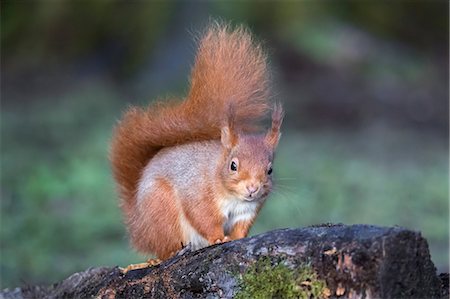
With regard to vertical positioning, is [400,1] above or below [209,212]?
above

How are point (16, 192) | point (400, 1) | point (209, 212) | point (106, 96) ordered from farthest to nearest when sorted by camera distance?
point (400, 1) < point (106, 96) < point (16, 192) < point (209, 212)

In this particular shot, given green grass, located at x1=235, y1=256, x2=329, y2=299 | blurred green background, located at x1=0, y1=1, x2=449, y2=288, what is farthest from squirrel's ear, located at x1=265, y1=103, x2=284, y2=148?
blurred green background, located at x1=0, y1=1, x2=449, y2=288

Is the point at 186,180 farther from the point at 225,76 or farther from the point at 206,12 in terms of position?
the point at 206,12

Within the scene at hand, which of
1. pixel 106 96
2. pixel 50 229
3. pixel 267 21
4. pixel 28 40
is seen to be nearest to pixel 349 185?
pixel 50 229

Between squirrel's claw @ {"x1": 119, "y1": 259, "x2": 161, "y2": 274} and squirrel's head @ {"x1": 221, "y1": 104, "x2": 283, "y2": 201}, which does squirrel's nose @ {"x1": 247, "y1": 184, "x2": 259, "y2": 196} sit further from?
squirrel's claw @ {"x1": 119, "y1": 259, "x2": 161, "y2": 274}

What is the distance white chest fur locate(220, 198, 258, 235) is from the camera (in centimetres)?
347

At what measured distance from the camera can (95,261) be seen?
5.69 m

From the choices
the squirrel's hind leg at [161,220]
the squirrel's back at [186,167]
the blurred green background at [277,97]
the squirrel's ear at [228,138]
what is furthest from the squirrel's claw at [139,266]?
the blurred green background at [277,97]

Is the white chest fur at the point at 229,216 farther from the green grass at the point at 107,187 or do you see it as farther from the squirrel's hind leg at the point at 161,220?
the green grass at the point at 107,187

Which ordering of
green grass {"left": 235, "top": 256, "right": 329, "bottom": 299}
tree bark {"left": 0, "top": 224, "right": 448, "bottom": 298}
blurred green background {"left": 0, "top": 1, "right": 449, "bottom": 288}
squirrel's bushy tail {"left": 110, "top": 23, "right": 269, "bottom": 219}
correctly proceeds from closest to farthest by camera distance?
tree bark {"left": 0, "top": 224, "right": 448, "bottom": 298}
green grass {"left": 235, "top": 256, "right": 329, "bottom": 299}
squirrel's bushy tail {"left": 110, "top": 23, "right": 269, "bottom": 219}
blurred green background {"left": 0, "top": 1, "right": 449, "bottom": 288}

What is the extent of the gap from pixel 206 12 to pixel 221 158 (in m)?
7.54

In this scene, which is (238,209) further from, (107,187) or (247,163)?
(107,187)

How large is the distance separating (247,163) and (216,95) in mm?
350

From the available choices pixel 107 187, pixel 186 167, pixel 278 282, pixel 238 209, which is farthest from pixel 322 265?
pixel 107 187
